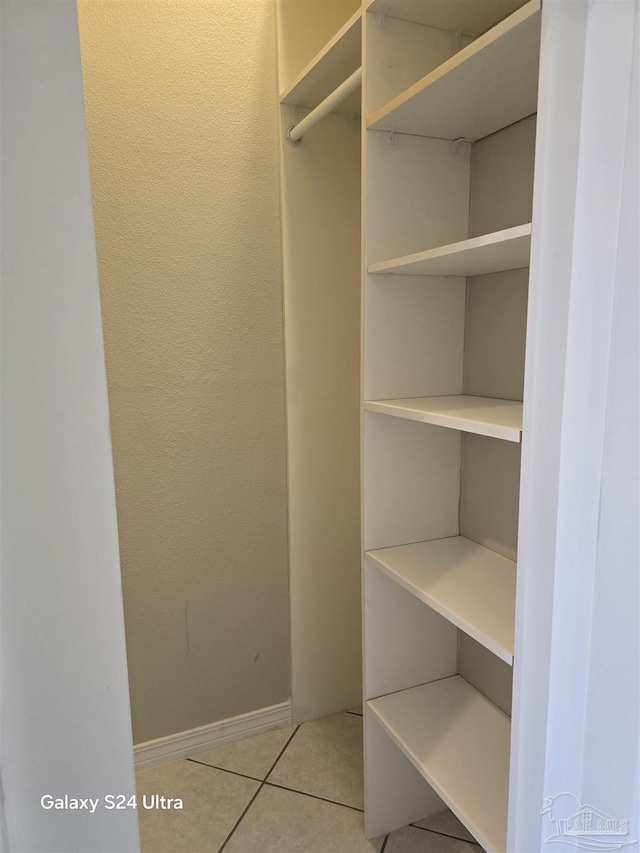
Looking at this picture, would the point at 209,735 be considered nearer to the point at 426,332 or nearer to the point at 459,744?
the point at 459,744

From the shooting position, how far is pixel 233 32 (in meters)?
1.61

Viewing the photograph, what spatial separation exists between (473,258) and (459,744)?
1125 millimetres

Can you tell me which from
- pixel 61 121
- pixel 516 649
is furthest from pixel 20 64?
pixel 516 649

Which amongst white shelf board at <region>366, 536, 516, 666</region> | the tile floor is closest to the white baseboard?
the tile floor

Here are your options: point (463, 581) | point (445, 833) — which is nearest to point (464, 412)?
point (463, 581)

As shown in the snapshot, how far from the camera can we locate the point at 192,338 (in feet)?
5.54

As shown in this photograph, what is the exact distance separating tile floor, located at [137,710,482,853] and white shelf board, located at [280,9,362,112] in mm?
2057

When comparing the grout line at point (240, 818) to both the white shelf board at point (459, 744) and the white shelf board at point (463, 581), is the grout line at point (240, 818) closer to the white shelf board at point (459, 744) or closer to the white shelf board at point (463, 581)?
the white shelf board at point (459, 744)

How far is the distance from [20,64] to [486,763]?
1.48 m

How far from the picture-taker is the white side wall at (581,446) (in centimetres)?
80

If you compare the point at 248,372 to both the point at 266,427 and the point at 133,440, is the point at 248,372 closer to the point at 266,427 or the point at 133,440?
the point at 266,427

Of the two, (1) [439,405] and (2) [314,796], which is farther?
(2) [314,796]

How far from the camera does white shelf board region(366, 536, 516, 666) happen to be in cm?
106

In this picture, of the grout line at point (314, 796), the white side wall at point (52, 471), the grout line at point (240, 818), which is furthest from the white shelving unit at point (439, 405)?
the white side wall at point (52, 471)
